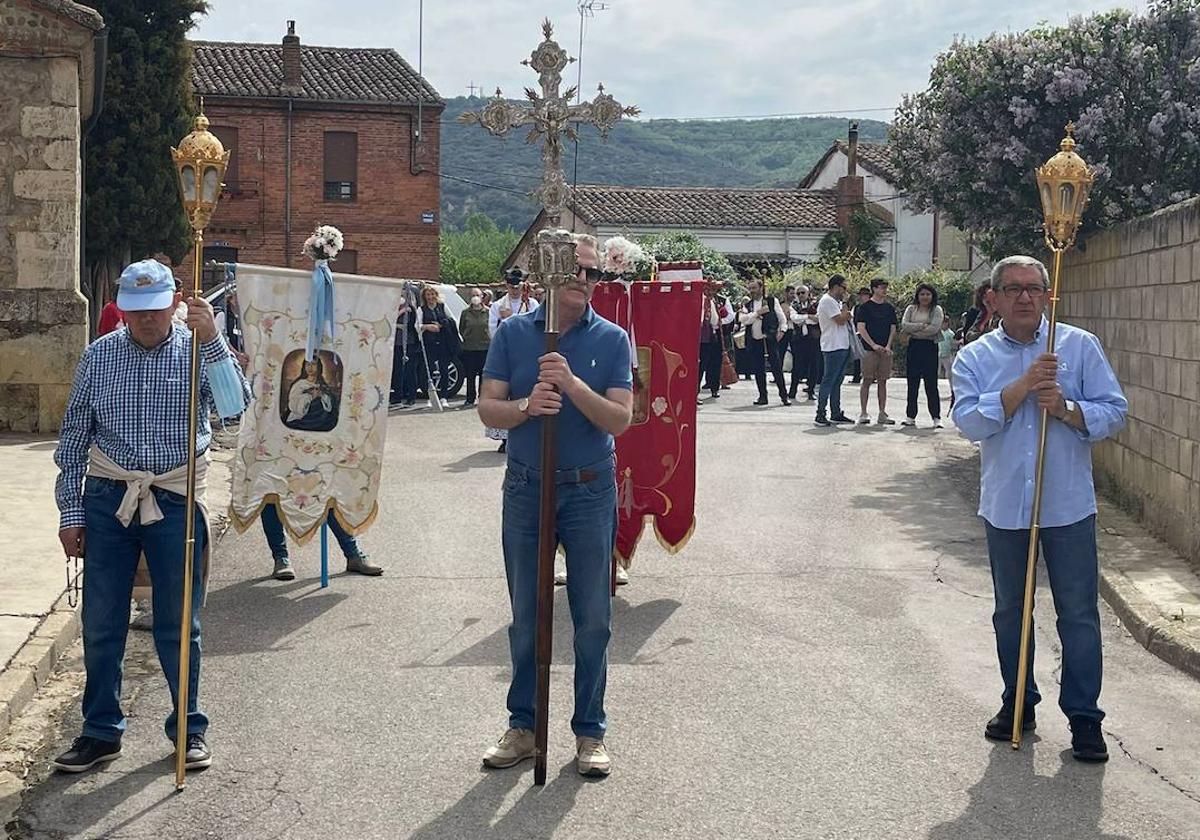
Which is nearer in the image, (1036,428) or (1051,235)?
(1036,428)

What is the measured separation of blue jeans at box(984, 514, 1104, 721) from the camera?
20.0 ft

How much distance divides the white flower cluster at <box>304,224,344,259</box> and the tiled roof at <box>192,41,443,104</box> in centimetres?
3702

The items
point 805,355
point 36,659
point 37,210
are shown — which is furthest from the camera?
point 805,355

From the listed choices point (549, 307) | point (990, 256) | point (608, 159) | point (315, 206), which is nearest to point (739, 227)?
point (315, 206)

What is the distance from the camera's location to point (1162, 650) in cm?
778

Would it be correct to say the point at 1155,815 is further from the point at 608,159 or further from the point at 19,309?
the point at 608,159

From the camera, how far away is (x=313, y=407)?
955 centimetres

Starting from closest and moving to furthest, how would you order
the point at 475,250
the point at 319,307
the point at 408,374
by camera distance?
the point at 319,307 < the point at 408,374 < the point at 475,250

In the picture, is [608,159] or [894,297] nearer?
[894,297]

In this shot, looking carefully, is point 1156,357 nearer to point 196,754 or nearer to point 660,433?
point 660,433

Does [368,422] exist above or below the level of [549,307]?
below

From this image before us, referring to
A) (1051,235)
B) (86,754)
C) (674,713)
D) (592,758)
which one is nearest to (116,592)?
(86,754)

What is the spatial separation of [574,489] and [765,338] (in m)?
18.7

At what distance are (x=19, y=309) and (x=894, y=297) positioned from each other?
27.9m
